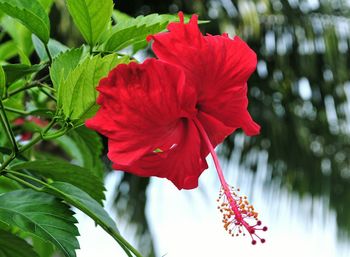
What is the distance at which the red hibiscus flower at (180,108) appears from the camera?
482 mm

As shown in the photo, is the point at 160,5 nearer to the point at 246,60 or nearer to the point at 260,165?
the point at 260,165

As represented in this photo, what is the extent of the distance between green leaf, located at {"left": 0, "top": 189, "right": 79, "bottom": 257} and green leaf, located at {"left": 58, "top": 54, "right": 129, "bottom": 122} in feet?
0.26

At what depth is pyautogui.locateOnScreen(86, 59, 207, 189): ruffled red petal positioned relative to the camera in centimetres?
48

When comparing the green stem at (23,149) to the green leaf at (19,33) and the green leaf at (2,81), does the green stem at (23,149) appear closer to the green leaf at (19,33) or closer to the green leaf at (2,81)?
the green leaf at (2,81)

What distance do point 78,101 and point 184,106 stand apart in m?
0.08

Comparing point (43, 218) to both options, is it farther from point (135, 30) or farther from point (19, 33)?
point (19, 33)

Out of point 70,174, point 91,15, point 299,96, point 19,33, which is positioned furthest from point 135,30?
point 299,96

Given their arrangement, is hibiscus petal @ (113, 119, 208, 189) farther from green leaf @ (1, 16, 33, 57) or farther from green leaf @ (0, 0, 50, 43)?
green leaf @ (1, 16, 33, 57)

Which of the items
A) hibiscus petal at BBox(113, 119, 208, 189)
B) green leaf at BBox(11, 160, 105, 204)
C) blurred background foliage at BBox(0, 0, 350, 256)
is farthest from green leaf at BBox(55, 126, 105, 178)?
blurred background foliage at BBox(0, 0, 350, 256)

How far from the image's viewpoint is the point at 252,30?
167 inches

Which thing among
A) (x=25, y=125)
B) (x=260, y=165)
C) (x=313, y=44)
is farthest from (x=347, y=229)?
(x=25, y=125)

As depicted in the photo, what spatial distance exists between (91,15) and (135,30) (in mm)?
39

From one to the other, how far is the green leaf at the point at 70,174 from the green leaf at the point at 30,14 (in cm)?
11

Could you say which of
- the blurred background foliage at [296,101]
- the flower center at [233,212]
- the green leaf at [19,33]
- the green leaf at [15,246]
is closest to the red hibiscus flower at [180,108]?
the flower center at [233,212]
